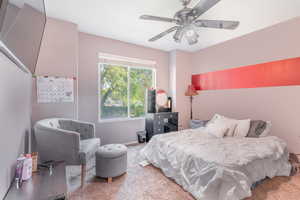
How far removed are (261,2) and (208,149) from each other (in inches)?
86.8

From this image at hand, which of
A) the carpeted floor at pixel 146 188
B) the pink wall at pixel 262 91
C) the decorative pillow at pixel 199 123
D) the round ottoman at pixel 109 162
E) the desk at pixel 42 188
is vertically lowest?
the carpeted floor at pixel 146 188

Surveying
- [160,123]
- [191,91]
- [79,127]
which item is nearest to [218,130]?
[160,123]

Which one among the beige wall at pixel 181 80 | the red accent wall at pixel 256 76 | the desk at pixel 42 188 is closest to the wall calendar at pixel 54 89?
the desk at pixel 42 188

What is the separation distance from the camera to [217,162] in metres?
1.45

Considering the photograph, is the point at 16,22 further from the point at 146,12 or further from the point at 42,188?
the point at 146,12

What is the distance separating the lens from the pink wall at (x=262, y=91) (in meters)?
2.34

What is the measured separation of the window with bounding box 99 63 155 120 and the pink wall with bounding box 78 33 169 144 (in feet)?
0.59

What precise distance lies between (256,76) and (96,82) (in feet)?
11.4

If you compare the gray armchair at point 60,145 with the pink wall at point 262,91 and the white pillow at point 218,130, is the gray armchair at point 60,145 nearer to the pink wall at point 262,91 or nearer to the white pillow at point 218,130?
the white pillow at point 218,130

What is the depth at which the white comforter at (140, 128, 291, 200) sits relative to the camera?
1357mm

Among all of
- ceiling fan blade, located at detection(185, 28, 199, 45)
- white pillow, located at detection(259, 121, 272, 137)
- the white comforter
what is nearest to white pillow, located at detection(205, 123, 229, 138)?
the white comforter

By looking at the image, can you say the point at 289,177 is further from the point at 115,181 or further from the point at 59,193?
the point at 59,193

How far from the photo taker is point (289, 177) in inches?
79.1

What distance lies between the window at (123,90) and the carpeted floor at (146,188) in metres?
1.55
